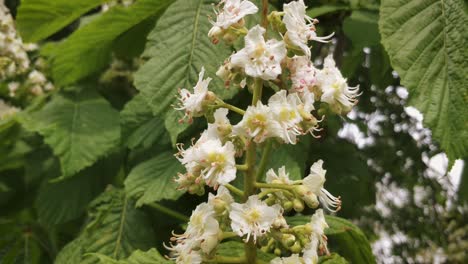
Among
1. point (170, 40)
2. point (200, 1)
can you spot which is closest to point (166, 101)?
point (170, 40)

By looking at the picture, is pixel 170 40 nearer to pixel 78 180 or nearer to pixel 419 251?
pixel 78 180

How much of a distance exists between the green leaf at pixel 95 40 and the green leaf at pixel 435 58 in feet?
1.68

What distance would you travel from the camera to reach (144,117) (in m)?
1.53

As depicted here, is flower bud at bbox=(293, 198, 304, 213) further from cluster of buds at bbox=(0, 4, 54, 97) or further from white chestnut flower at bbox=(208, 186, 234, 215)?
cluster of buds at bbox=(0, 4, 54, 97)

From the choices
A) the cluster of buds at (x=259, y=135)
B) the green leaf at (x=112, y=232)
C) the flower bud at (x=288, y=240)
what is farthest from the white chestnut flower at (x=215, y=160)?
the green leaf at (x=112, y=232)

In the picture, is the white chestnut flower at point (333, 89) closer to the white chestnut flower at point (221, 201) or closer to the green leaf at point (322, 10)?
the white chestnut flower at point (221, 201)

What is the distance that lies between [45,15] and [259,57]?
2.74 ft

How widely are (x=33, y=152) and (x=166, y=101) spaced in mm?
898

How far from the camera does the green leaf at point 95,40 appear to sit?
143 cm

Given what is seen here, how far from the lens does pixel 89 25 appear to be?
4.88 ft

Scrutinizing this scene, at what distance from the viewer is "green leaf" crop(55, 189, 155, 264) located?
1429 mm

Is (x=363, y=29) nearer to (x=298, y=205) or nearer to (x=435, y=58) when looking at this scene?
(x=435, y=58)

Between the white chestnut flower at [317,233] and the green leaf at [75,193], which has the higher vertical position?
the white chestnut flower at [317,233]

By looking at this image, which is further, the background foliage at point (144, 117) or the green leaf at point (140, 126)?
the green leaf at point (140, 126)
